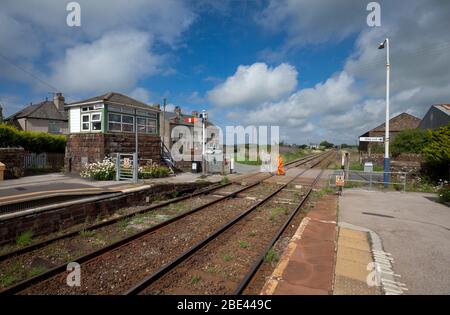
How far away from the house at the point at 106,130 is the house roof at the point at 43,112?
1974cm

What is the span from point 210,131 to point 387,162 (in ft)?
133

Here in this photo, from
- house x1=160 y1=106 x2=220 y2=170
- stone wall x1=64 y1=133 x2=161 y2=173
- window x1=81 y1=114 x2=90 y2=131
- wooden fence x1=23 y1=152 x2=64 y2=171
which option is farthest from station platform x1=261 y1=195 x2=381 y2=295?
house x1=160 y1=106 x2=220 y2=170

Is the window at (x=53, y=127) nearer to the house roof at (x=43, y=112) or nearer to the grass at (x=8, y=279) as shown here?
the house roof at (x=43, y=112)

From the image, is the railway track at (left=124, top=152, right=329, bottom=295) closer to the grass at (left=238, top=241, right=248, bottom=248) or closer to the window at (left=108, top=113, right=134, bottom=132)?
the grass at (left=238, top=241, right=248, bottom=248)

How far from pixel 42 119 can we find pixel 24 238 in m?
32.7

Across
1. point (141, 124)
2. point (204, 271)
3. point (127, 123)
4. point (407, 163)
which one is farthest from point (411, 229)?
point (141, 124)

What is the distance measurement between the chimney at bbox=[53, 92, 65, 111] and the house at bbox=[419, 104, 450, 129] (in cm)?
4227

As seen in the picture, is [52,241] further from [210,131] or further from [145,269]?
[210,131]

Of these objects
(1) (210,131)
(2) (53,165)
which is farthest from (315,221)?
(1) (210,131)

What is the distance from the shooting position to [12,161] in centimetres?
1389

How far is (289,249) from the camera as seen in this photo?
548 centimetres

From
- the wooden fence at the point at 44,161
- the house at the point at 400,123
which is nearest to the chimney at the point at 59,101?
the wooden fence at the point at 44,161

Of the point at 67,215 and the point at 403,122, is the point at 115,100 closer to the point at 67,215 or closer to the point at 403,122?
the point at 67,215

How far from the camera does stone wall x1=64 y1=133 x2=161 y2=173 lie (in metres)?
15.7
